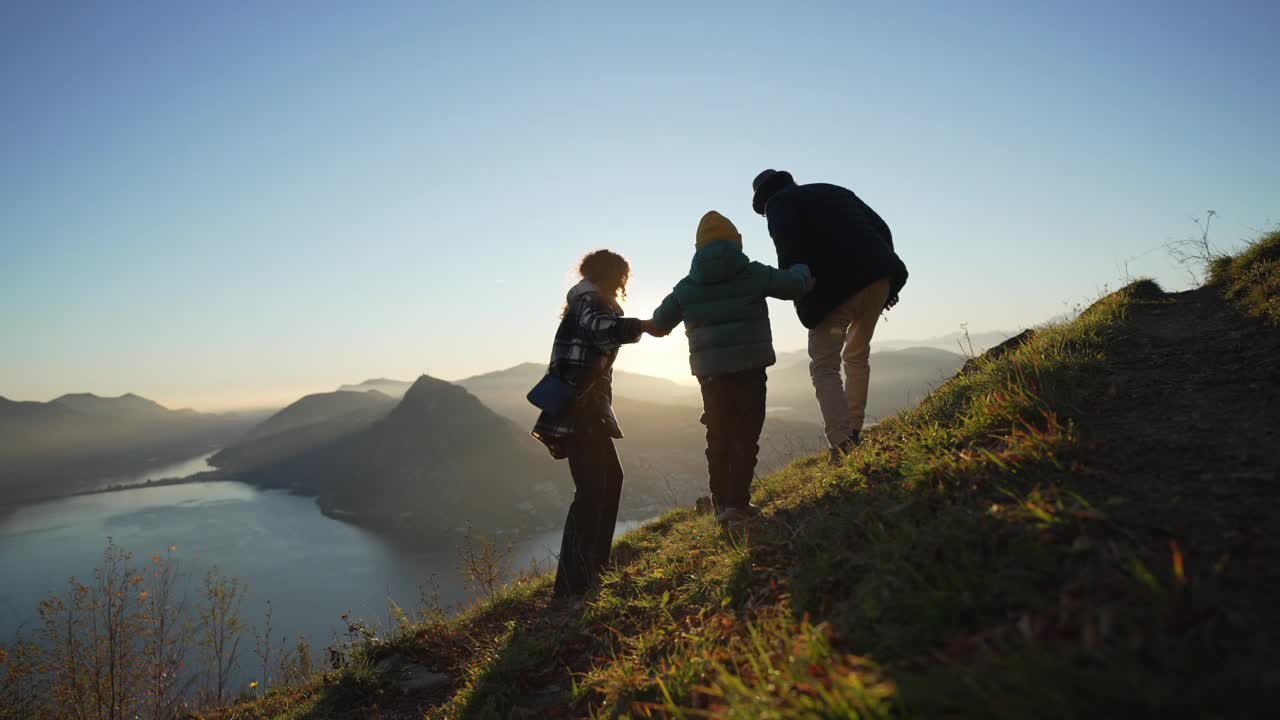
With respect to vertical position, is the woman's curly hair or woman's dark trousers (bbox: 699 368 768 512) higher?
the woman's curly hair

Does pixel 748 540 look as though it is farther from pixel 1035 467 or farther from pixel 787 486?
pixel 787 486

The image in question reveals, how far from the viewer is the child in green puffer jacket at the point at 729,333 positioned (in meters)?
4.45

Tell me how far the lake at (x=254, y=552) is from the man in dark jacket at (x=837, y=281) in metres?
58.7

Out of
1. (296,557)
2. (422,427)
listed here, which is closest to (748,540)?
(296,557)

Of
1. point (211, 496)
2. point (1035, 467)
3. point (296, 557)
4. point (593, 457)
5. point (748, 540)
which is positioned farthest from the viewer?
point (211, 496)

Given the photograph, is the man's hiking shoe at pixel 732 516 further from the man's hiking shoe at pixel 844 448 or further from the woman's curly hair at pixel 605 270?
the woman's curly hair at pixel 605 270

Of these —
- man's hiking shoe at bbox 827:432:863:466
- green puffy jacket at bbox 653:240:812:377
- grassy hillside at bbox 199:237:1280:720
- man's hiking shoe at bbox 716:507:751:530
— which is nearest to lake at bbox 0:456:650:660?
man's hiking shoe at bbox 827:432:863:466

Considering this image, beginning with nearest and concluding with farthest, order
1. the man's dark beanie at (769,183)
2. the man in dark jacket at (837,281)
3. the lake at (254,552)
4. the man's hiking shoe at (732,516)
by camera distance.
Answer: the man's hiking shoe at (732,516) < the man in dark jacket at (837,281) < the man's dark beanie at (769,183) < the lake at (254,552)

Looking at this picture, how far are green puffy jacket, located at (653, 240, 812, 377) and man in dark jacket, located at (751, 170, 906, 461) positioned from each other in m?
0.81

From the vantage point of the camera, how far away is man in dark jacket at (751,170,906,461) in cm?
518

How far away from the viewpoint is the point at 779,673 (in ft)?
6.03

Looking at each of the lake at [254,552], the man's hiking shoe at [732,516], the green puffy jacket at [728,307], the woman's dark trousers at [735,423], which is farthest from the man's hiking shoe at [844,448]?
the lake at [254,552]

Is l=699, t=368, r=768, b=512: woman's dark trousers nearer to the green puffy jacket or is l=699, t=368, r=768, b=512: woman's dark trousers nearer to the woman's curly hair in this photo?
the green puffy jacket

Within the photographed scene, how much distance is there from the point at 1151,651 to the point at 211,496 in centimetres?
20981
